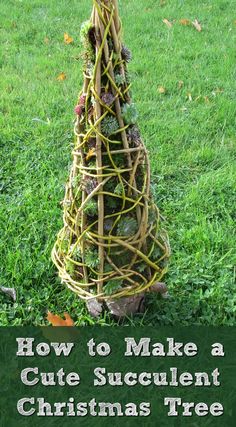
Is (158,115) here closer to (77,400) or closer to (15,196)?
(15,196)

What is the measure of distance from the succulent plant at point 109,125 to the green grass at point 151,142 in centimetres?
88

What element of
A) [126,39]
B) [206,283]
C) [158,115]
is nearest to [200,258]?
[206,283]

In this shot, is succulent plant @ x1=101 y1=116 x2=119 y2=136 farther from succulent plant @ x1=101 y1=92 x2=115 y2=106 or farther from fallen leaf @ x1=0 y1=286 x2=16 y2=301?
fallen leaf @ x1=0 y1=286 x2=16 y2=301

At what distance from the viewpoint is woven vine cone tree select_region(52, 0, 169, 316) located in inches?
88.9

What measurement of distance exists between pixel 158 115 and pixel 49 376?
2.52 m

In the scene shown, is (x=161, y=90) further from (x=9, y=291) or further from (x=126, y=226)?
(x=126, y=226)

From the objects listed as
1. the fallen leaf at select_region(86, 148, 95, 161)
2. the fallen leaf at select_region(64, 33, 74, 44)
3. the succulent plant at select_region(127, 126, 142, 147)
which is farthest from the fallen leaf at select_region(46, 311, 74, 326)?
the fallen leaf at select_region(64, 33, 74, 44)

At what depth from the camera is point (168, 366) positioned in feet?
8.42

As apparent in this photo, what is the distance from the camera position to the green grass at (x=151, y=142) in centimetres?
295

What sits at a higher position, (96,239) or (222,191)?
(96,239)

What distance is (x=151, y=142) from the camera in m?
4.24

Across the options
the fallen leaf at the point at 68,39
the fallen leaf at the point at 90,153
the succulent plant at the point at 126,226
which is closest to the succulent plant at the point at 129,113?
the fallen leaf at the point at 90,153

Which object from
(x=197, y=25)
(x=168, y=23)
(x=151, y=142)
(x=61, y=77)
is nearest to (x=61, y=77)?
(x=61, y=77)

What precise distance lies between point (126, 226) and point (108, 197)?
136mm
